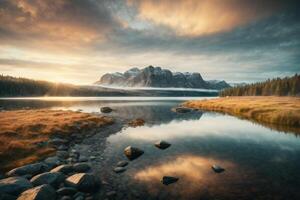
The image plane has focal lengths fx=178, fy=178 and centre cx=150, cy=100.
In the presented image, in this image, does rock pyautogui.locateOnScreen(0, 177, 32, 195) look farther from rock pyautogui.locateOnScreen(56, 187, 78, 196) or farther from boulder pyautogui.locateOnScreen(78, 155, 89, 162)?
boulder pyautogui.locateOnScreen(78, 155, 89, 162)

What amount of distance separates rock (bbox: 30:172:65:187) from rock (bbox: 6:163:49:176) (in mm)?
2179

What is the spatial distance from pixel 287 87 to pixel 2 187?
163m

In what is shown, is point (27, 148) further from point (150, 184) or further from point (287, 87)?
point (287, 87)

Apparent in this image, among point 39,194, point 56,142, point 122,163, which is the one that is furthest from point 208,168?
point 56,142

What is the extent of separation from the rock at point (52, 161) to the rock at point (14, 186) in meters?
4.58

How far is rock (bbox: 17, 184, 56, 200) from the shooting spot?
11070 millimetres

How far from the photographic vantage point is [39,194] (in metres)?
11.3

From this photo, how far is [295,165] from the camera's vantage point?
1945cm

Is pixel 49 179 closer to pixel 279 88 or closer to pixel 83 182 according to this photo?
pixel 83 182

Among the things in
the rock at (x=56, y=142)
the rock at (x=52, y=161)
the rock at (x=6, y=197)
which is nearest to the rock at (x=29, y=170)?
the rock at (x=52, y=161)

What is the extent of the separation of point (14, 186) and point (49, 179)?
226cm

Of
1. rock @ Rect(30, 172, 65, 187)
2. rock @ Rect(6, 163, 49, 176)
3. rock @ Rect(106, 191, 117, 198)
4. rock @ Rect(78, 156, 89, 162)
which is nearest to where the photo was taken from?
rock @ Rect(106, 191, 117, 198)

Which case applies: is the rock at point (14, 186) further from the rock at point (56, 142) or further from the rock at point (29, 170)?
the rock at point (56, 142)

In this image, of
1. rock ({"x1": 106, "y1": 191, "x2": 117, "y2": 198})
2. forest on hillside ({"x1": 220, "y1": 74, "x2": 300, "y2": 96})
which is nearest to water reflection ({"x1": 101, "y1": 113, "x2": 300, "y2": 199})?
rock ({"x1": 106, "y1": 191, "x2": 117, "y2": 198})
